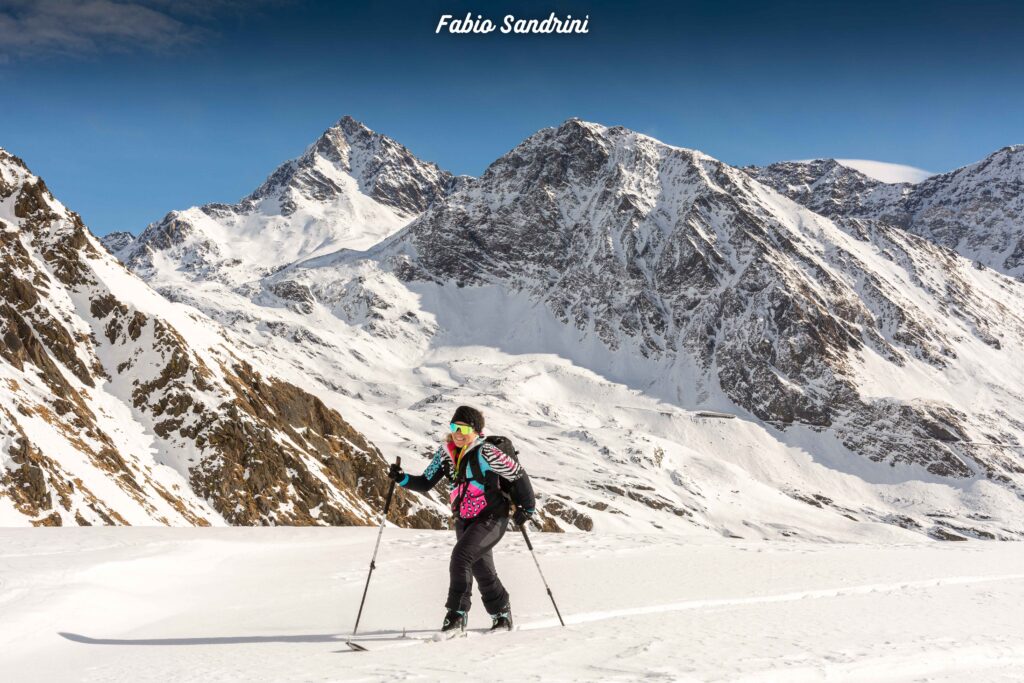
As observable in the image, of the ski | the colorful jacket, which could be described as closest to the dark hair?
the colorful jacket

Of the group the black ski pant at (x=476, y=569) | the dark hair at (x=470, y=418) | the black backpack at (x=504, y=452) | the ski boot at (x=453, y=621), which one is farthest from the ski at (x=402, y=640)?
the dark hair at (x=470, y=418)

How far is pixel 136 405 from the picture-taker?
194 feet

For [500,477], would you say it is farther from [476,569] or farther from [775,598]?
[775,598]

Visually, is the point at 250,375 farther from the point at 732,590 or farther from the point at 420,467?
the point at 732,590

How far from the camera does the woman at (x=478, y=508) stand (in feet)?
29.9

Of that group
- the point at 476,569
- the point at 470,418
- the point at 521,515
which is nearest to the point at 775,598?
the point at 521,515

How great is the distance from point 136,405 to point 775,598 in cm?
5688

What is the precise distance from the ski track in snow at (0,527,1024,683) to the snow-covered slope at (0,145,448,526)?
102 ft

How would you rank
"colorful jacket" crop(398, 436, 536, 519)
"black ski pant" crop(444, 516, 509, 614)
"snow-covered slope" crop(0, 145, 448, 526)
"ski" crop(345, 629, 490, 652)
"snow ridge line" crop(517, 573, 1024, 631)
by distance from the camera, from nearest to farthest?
1. "ski" crop(345, 629, 490, 652)
2. "black ski pant" crop(444, 516, 509, 614)
3. "colorful jacket" crop(398, 436, 536, 519)
4. "snow ridge line" crop(517, 573, 1024, 631)
5. "snow-covered slope" crop(0, 145, 448, 526)

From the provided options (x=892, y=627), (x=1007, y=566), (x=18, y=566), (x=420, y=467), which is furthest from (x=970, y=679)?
(x=420, y=467)

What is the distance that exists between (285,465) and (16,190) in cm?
3370

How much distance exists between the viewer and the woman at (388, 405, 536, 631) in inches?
359

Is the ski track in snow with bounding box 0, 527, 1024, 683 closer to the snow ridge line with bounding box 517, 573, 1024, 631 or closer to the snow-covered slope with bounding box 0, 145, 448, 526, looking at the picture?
the snow ridge line with bounding box 517, 573, 1024, 631

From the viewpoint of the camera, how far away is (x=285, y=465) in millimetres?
60875
